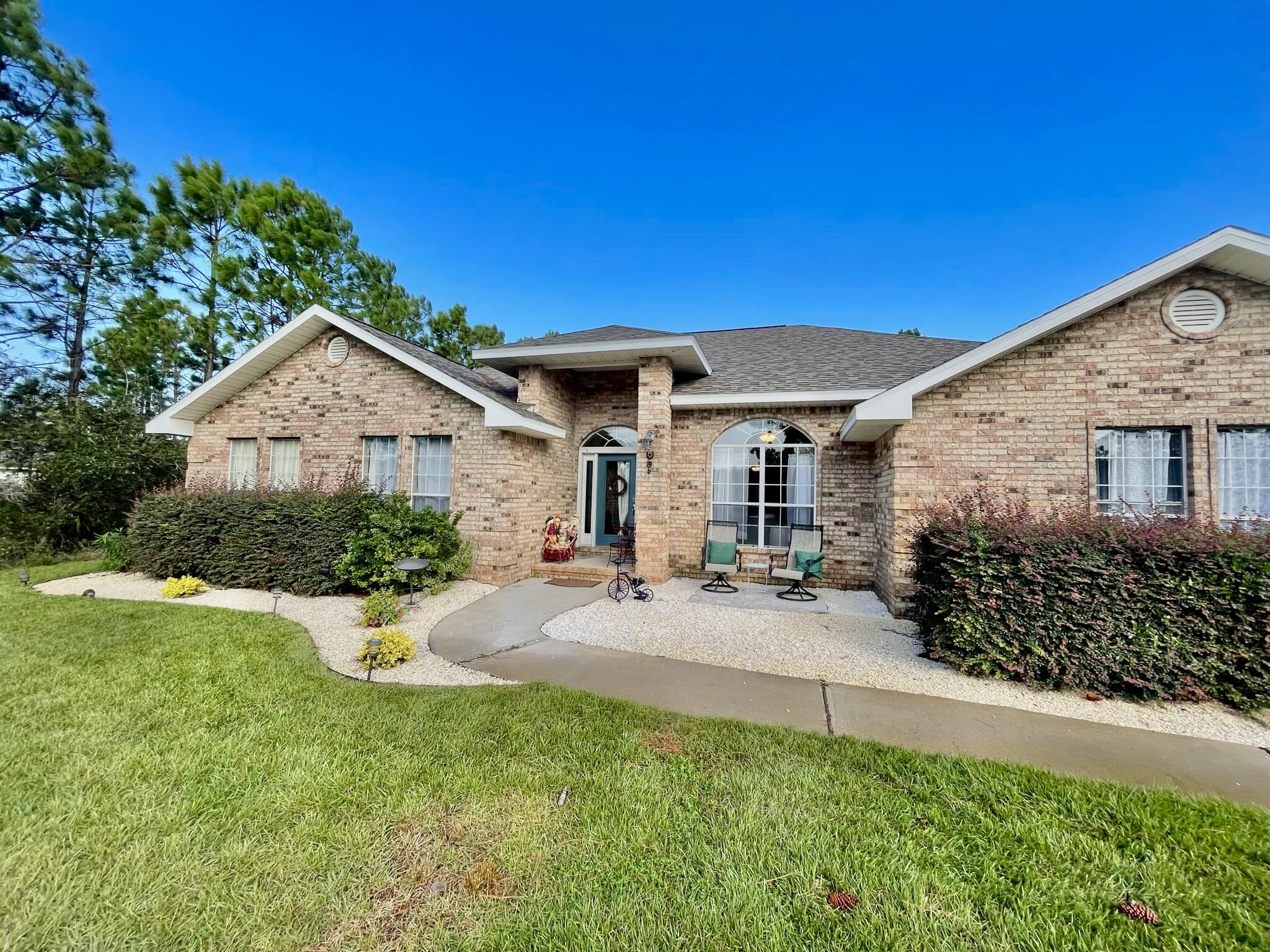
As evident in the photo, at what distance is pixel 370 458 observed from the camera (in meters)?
9.94

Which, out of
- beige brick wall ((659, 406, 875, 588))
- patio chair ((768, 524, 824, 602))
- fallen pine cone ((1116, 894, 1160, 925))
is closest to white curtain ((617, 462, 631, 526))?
beige brick wall ((659, 406, 875, 588))

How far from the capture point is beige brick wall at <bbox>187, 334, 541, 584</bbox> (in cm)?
894

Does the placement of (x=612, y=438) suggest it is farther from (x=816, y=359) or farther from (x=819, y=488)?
(x=816, y=359)

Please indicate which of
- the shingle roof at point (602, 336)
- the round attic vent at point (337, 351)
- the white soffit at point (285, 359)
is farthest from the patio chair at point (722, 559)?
the round attic vent at point (337, 351)

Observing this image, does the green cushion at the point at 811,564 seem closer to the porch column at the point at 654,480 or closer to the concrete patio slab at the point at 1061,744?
the porch column at the point at 654,480

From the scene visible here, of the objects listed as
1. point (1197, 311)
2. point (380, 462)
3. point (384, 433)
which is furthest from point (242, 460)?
point (1197, 311)

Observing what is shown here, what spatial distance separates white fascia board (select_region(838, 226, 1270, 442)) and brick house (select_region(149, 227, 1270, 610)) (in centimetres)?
3

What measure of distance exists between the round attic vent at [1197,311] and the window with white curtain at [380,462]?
13.2 meters

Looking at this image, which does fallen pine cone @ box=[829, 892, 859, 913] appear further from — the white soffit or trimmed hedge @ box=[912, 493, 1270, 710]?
the white soffit

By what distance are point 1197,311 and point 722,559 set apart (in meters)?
7.61

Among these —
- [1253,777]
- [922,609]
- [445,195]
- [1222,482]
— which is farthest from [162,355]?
[1222,482]

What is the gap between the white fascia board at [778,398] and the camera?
8.82 meters

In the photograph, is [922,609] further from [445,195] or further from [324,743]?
[445,195]

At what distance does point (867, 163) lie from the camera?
13.5 meters
